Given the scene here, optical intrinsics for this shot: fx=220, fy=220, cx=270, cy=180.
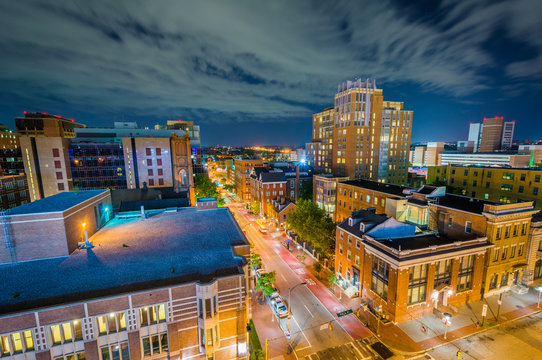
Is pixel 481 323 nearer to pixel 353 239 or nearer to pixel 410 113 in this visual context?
pixel 353 239

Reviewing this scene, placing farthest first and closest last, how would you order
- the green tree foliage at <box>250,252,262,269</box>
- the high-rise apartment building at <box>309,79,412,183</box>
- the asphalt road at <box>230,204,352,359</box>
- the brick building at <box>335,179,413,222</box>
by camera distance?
the high-rise apartment building at <box>309,79,412,183</box> → the brick building at <box>335,179,413,222</box> → the green tree foliage at <box>250,252,262,269</box> → the asphalt road at <box>230,204,352,359</box>

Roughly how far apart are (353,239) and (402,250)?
1037 cm

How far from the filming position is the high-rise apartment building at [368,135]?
9338 cm

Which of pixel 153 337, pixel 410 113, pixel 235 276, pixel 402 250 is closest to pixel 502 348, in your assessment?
pixel 402 250

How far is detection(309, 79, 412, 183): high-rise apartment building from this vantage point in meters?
93.4

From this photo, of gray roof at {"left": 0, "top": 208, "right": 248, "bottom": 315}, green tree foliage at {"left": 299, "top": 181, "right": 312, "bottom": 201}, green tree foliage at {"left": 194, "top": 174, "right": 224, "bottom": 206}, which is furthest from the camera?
green tree foliage at {"left": 299, "top": 181, "right": 312, "bottom": 201}

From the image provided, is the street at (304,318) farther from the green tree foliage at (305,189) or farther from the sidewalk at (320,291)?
the green tree foliage at (305,189)

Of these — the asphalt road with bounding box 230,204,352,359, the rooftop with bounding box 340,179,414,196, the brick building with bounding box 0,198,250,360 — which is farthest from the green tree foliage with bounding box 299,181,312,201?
the brick building with bounding box 0,198,250,360

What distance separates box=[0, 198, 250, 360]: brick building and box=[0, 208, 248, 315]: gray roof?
0.33ft

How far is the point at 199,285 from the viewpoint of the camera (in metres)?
21.9

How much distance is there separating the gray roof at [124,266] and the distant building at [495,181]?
262 ft

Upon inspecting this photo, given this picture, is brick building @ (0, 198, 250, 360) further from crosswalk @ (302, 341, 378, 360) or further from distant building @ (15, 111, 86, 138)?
distant building @ (15, 111, 86, 138)

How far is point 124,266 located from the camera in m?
24.7

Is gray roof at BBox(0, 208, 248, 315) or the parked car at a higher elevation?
gray roof at BBox(0, 208, 248, 315)
